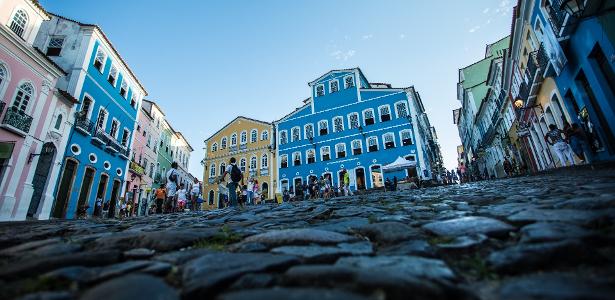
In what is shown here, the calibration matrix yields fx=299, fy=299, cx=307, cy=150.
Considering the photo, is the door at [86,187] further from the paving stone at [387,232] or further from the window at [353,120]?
the window at [353,120]

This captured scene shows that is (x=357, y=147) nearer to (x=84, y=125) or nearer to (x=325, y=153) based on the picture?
(x=325, y=153)

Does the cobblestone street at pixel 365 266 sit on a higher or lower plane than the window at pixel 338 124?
lower

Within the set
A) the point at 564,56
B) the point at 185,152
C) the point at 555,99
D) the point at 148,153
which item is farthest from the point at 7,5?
the point at 185,152

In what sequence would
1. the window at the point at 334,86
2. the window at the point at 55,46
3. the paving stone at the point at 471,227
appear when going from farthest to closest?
the window at the point at 334,86
the window at the point at 55,46
the paving stone at the point at 471,227

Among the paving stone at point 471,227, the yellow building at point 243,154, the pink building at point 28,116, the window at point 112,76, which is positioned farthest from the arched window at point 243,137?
the paving stone at point 471,227

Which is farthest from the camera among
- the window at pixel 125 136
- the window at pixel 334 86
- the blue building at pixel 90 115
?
the window at pixel 334 86

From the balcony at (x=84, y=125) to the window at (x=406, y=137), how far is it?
77.1 feet

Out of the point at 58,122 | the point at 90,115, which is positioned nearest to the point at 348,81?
the point at 90,115

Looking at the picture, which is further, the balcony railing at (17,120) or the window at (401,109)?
the window at (401,109)

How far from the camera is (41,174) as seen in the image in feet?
46.5

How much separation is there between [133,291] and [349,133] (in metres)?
29.3

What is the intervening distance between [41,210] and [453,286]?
712 inches

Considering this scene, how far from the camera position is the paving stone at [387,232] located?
2.12 metres

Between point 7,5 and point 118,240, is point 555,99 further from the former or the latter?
point 7,5
